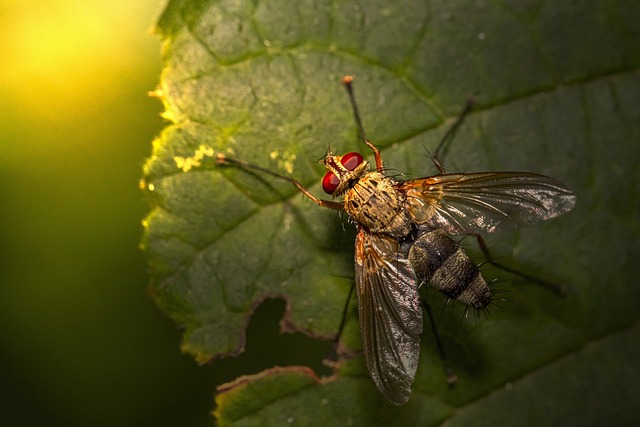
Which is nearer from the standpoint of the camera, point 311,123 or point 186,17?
point 186,17

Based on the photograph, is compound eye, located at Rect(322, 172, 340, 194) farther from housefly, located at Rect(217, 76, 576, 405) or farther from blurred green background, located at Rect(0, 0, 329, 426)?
blurred green background, located at Rect(0, 0, 329, 426)

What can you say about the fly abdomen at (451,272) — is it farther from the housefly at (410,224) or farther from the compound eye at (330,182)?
the compound eye at (330,182)

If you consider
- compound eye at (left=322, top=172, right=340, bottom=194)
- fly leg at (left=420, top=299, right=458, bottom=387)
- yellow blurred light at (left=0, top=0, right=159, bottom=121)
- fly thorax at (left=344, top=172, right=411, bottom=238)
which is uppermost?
yellow blurred light at (left=0, top=0, right=159, bottom=121)

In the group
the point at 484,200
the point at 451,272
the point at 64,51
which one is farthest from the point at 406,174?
the point at 64,51

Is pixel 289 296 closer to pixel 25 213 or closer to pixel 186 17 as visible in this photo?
pixel 186 17

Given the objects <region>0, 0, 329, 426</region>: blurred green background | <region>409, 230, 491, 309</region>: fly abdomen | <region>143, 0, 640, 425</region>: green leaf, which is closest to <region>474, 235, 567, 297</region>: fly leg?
<region>143, 0, 640, 425</region>: green leaf

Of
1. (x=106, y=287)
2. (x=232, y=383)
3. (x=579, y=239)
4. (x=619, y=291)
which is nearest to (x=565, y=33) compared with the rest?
(x=579, y=239)

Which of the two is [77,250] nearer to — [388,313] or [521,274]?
[388,313]
